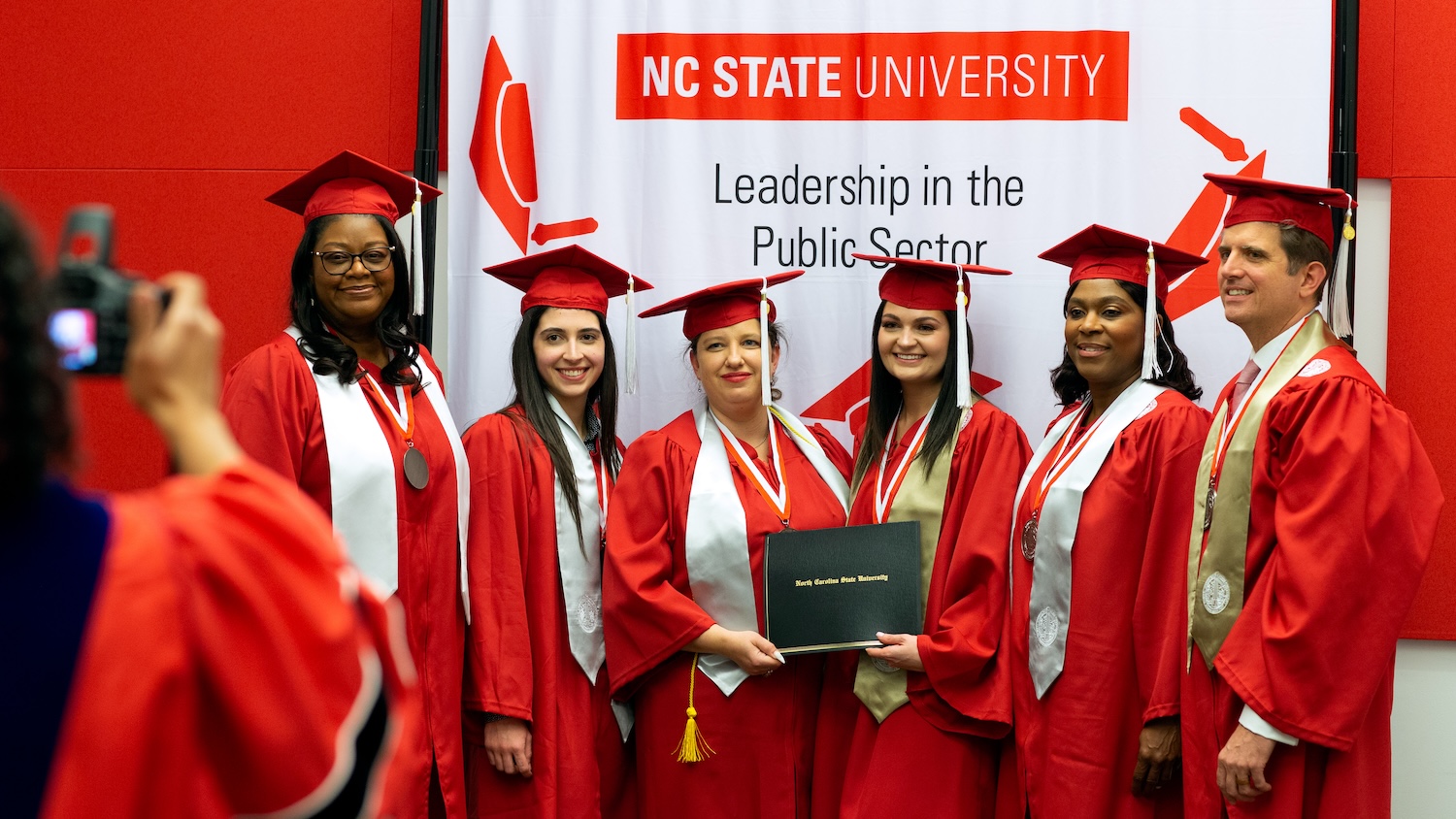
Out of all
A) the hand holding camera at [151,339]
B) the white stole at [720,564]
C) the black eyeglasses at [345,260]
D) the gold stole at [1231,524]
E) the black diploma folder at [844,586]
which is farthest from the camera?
the white stole at [720,564]

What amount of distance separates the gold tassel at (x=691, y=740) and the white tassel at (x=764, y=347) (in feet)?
2.56

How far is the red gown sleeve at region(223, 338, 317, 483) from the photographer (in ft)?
10.6

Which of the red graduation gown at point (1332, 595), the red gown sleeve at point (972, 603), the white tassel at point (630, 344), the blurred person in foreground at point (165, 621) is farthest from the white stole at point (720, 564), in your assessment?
the blurred person in foreground at point (165, 621)

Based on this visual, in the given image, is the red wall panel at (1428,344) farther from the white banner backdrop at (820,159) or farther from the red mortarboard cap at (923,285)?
the red mortarboard cap at (923,285)

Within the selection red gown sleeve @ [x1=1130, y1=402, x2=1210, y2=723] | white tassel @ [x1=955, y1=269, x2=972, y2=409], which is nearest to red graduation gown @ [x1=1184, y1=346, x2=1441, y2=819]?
red gown sleeve @ [x1=1130, y1=402, x2=1210, y2=723]

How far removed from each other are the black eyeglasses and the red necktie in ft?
7.14

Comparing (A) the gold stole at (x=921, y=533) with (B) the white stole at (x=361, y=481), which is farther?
(A) the gold stole at (x=921, y=533)

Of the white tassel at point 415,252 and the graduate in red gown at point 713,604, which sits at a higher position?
the white tassel at point 415,252

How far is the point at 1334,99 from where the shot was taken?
4.03 m

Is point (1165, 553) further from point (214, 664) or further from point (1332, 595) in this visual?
point (214, 664)

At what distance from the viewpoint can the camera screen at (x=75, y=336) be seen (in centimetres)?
125

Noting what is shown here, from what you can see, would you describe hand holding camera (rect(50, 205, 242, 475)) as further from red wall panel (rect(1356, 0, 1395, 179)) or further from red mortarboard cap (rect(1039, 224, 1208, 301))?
red wall panel (rect(1356, 0, 1395, 179))

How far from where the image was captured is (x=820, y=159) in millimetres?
4266

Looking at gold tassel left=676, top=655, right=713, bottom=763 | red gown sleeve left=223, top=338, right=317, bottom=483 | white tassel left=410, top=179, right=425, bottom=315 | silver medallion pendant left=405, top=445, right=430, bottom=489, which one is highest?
white tassel left=410, top=179, right=425, bottom=315
